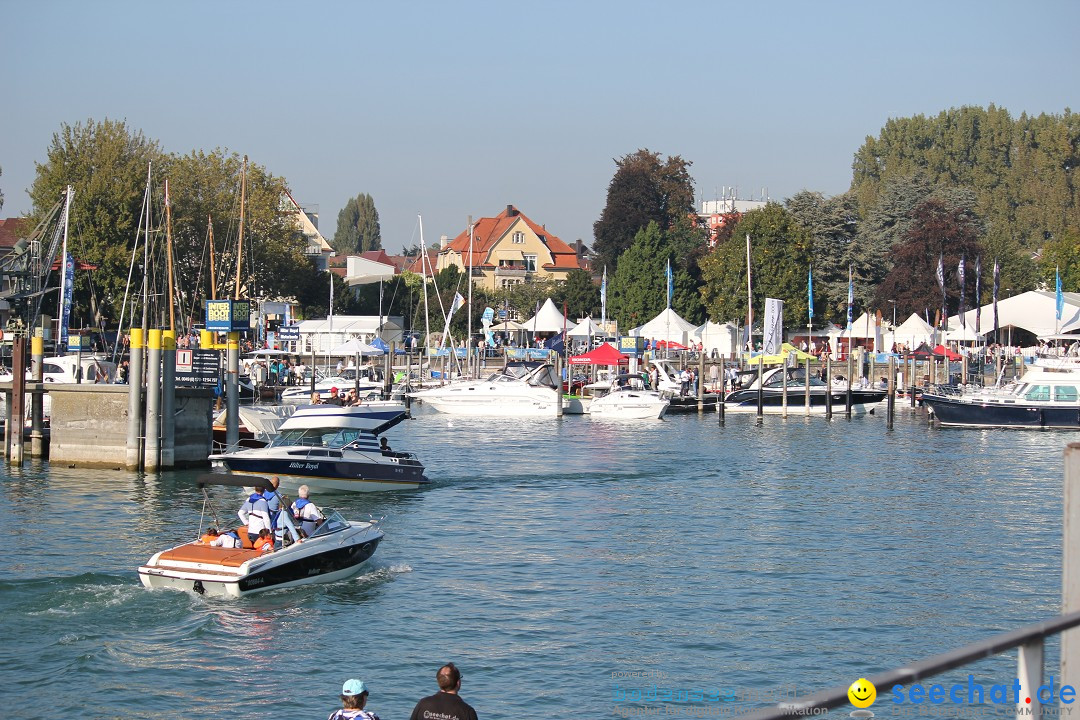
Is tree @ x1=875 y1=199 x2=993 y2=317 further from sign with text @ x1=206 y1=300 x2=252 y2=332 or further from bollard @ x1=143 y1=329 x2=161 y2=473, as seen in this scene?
bollard @ x1=143 y1=329 x2=161 y2=473

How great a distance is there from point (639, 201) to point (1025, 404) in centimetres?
6580

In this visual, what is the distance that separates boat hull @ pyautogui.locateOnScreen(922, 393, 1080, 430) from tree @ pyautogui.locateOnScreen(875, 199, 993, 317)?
124ft

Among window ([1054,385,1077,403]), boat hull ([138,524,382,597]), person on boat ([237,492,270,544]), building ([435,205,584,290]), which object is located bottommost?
boat hull ([138,524,382,597])

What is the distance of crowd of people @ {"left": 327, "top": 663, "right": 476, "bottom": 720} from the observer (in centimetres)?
1046

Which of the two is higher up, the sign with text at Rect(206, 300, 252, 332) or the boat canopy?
the sign with text at Rect(206, 300, 252, 332)

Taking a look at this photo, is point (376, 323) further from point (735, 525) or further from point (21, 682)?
point (21, 682)

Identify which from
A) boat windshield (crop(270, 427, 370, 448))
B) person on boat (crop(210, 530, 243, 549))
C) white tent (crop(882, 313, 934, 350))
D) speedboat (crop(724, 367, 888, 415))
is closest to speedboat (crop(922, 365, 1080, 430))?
speedboat (crop(724, 367, 888, 415))

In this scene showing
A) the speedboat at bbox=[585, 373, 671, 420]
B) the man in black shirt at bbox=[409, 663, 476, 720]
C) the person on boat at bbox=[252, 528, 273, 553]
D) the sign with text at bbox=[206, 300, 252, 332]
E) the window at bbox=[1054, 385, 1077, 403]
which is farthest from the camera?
the speedboat at bbox=[585, 373, 671, 420]

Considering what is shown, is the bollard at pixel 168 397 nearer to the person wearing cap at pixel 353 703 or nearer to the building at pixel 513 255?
the person wearing cap at pixel 353 703

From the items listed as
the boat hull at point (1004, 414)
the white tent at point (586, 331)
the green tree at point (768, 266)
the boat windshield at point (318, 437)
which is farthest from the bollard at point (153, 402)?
the green tree at point (768, 266)

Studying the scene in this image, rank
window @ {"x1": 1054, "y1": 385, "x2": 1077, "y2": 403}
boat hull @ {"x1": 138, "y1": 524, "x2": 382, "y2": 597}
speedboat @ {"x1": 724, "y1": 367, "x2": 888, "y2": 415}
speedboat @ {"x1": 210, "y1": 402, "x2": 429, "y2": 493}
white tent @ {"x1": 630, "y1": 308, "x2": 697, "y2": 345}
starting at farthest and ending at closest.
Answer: white tent @ {"x1": 630, "y1": 308, "x2": 697, "y2": 345} → speedboat @ {"x1": 724, "y1": 367, "x2": 888, "y2": 415} → window @ {"x1": 1054, "y1": 385, "x2": 1077, "y2": 403} → speedboat @ {"x1": 210, "y1": 402, "x2": 429, "y2": 493} → boat hull @ {"x1": 138, "y1": 524, "x2": 382, "y2": 597}

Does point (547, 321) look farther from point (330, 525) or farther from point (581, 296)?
point (330, 525)

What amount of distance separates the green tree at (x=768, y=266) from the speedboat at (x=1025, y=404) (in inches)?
1442

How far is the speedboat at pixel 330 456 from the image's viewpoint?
107 feet
